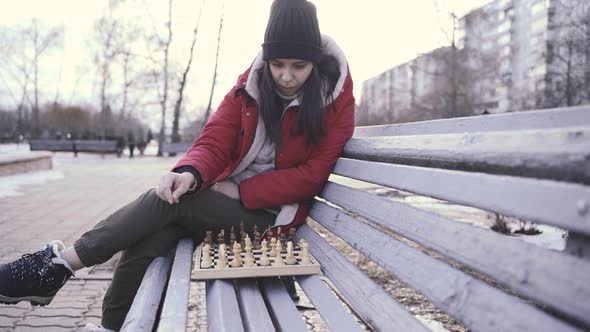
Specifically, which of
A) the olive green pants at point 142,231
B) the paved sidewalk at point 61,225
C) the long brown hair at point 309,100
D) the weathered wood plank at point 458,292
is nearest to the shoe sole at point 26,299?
the olive green pants at point 142,231

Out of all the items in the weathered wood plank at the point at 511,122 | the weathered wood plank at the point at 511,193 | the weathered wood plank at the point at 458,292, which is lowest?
the weathered wood plank at the point at 458,292

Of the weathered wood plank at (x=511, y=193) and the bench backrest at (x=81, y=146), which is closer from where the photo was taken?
the weathered wood plank at (x=511, y=193)

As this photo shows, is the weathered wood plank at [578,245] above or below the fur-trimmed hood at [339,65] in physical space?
below

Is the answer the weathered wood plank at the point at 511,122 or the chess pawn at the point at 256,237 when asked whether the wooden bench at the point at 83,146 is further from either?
the weathered wood plank at the point at 511,122

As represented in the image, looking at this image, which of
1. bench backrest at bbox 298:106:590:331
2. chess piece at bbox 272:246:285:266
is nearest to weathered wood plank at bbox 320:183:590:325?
bench backrest at bbox 298:106:590:331

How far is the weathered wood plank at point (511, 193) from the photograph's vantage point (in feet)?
2.40

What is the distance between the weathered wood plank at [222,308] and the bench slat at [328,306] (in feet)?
0.80

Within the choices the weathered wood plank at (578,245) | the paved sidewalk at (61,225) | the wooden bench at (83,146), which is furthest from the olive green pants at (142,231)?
the wooden bench at (83,146)

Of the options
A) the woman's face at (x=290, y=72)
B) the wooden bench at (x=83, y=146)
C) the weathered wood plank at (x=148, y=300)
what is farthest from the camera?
the wooden bench at (x=83, y=146)

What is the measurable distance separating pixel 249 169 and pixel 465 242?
157 centimetres

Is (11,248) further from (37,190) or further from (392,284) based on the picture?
(37,190)

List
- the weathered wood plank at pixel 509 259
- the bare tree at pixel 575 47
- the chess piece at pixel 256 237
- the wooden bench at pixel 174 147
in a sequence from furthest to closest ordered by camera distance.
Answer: the wooden bench at pixel 174 147
the bare tree at pixel 575 47
the chess piece at pixel 256 237
the weathered wood plank at pixel 509 259

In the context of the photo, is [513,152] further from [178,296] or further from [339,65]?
[339,65]

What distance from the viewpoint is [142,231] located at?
2000 mm
